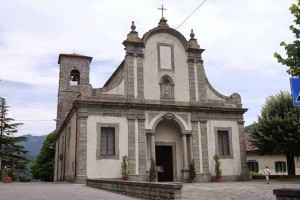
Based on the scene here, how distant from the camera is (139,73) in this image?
23984 millimetres

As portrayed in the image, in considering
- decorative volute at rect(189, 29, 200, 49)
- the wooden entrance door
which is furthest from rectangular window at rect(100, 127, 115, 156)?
decorative volute at rect(189, 29, 200, 49)

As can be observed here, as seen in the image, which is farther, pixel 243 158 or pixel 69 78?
pixel 69 78

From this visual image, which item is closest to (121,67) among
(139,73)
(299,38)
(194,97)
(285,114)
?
(139,73)

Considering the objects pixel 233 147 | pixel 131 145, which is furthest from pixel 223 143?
pixel 131 145

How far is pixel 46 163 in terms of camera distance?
49312 mm

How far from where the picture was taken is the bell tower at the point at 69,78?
4112 centimetres

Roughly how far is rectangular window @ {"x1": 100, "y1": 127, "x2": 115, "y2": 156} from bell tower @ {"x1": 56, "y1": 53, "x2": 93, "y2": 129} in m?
Answer: 19.3

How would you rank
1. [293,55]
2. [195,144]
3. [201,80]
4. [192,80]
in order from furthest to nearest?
[201,80] → [192,80] → [195,144] → [293,55]

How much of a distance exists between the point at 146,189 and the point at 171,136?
12.8m

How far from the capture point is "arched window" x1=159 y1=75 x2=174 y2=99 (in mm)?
24406

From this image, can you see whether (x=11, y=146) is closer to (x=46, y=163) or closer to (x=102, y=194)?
(x=46, y=163)

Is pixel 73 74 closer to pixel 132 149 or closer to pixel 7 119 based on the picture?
pixel 7 119

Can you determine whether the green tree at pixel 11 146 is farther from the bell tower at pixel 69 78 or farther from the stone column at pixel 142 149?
the stone column at pixel 142 149

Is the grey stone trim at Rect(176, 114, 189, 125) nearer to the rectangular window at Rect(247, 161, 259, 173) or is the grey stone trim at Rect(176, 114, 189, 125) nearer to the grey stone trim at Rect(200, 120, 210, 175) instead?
the grey stone trim at Rect(200, 120, 210, 175)
